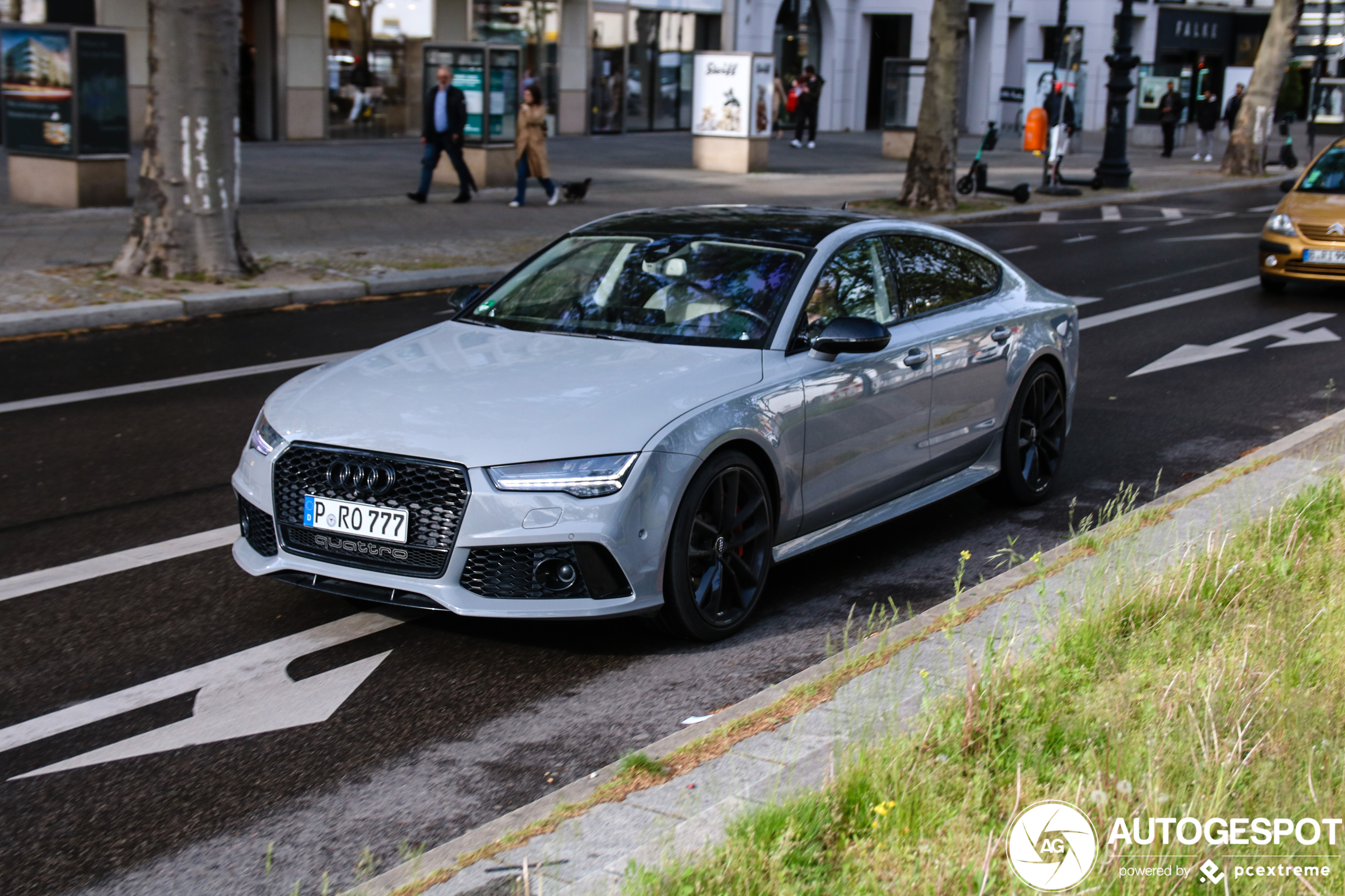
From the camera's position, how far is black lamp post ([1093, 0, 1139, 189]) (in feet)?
92.9

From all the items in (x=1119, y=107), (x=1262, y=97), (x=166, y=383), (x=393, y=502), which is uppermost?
(x=1262, y=97)

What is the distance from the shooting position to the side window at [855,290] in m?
6.08

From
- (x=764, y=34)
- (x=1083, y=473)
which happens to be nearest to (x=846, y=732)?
(x=1083, y=473)

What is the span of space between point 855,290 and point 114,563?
335cm

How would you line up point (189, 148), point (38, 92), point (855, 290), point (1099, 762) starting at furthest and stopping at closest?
point (38, 92)
point (189, 148)
point (855, 290)
point (1099, 762)

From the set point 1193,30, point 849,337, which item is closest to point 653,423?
point 849,337

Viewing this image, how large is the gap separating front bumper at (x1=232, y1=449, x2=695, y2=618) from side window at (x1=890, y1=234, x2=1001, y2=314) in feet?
6.71

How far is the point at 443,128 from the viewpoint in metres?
20.8

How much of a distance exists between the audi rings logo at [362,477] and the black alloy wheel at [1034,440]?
343 cm

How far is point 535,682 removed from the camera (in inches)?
200

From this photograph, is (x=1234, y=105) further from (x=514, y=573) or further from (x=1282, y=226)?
(x=514, y=573)

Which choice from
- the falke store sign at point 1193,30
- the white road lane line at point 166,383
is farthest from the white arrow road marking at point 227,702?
the falke store sign at point 1193,30

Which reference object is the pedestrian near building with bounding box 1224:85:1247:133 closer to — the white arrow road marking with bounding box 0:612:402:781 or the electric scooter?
the electric scooter

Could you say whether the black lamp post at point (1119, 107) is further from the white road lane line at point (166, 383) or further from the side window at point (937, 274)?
the side window at point (937, 274)
